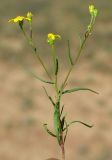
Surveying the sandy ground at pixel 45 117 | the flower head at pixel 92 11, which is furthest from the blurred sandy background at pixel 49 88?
the flower head at pixel 92 11

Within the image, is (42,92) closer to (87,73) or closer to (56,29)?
(87,73)

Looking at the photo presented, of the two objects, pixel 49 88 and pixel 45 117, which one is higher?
pixel 49 88

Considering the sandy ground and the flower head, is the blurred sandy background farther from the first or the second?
the flower head

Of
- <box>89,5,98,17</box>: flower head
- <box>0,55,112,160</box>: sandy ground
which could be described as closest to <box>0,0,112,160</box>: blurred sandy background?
<box>0,55,112,160</box>: sandy ground

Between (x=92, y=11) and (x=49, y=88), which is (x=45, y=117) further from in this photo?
(x=92, y=11)

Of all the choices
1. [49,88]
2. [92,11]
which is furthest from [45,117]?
[92,11]

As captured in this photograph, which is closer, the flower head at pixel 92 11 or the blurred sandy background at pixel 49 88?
the flower head at pixel 92 11

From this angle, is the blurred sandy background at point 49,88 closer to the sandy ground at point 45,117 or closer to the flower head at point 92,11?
the sandy ground at point 45,117

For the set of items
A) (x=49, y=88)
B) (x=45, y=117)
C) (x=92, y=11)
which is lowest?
(x=45, y=117)

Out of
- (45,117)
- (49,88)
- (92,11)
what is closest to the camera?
(92,11)
